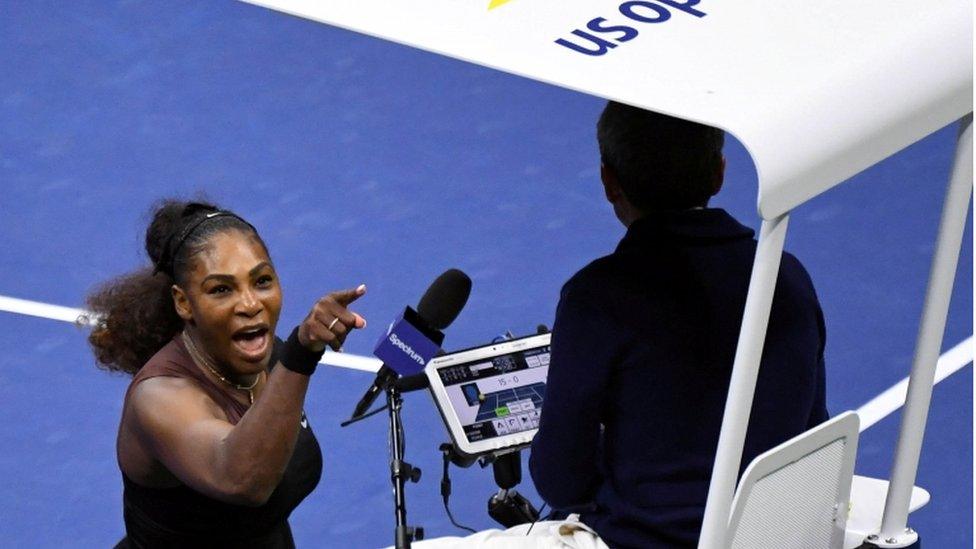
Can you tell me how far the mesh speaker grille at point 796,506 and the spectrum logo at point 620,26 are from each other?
99 centimetres

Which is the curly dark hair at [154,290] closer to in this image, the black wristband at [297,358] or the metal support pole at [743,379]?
the black wristband at [297,358]

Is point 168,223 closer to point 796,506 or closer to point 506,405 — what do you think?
point 506,405

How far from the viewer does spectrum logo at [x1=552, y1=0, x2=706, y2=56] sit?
379 centimetres

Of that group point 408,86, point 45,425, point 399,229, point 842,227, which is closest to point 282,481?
point 45,425

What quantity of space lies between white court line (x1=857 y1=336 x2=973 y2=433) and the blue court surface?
0.15 ft

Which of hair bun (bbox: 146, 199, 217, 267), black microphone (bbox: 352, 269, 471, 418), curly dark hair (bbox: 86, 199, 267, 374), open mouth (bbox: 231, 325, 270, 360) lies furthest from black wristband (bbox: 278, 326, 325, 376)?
hair bun (bbox: 146, 199, 217, 267)

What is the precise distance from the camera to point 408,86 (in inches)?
397

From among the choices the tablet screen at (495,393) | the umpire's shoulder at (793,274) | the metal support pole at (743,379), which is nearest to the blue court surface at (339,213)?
the tablet screen at (495,393)

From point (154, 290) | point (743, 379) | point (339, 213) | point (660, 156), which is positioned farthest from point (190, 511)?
point (339, 213)

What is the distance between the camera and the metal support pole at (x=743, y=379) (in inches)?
142

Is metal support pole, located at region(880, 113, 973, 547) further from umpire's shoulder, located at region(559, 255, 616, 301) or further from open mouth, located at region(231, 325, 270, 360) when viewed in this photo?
open mouth, located at region(231, 325, 270, 360)

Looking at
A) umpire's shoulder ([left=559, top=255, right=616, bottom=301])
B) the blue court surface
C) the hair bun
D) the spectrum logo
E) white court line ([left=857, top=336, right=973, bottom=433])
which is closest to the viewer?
the spectrum logo

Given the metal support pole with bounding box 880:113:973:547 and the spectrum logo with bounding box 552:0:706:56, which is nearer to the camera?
the spectrum logo with bounding box 552:0:706:56

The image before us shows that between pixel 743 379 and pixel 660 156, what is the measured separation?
777 millimetres
